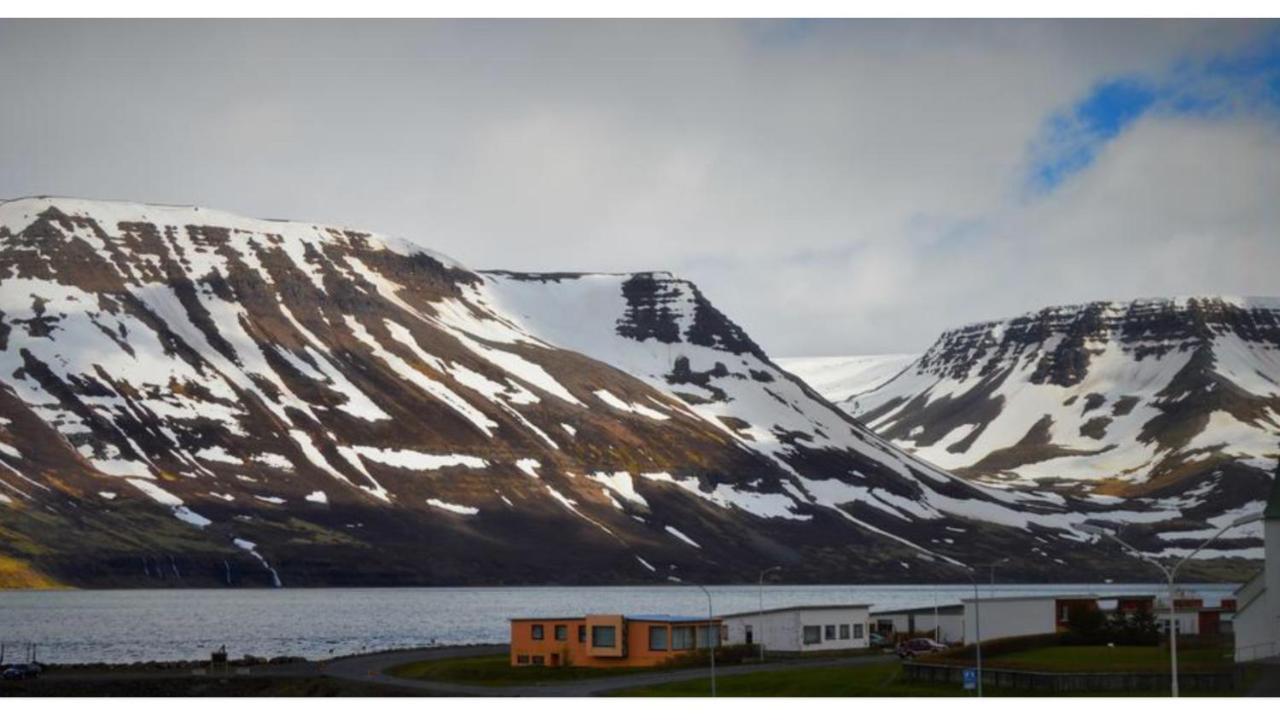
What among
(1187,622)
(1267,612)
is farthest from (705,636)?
(1267,612)

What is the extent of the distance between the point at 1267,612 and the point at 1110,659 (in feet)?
28.5

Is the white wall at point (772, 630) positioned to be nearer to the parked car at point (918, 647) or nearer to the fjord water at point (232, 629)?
the parked car at point (918, 647)

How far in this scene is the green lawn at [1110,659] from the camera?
273 ft

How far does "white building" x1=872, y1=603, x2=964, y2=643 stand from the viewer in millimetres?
127750

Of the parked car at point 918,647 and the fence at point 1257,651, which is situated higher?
the parked car at point 918,647

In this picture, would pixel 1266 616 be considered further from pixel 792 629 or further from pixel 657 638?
pixel 792 629

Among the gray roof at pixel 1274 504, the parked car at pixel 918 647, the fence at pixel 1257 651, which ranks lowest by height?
the fence at pixel 1257 651

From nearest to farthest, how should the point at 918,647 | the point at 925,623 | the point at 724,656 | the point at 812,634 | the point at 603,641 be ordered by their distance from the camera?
the point at 603,641, the point at 724,656, the point at 918,647, the point at 812,634, the point at 925,623

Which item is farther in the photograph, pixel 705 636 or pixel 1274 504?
pixel 705 636

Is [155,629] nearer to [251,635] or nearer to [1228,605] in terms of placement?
[251,635]

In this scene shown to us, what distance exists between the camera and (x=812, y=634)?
11781cm

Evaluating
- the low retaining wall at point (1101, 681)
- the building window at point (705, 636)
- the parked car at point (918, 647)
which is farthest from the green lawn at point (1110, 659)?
the building window at point (705, 636)

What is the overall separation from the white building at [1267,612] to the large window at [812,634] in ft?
101

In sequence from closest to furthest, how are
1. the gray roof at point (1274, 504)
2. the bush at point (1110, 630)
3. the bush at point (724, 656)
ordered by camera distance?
the gray roof at point (1274, 504), the bush at point (724, 656), the bush at point (1110, 630)
